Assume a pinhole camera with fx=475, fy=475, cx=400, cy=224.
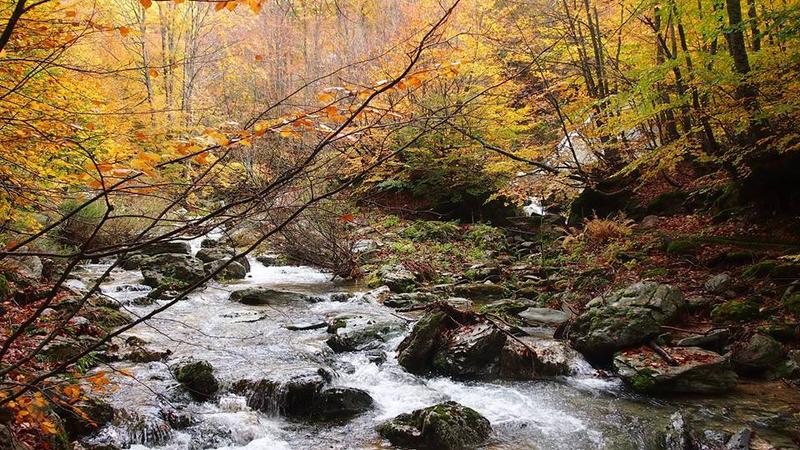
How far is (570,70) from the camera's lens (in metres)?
13.1

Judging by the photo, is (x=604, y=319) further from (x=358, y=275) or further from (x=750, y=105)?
(x=358, y=275)

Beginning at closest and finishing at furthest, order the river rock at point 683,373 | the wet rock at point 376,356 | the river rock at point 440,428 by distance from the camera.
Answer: the river rock at point 440,428 < the river rock at point 683,373 < the wet rock at point 376,356

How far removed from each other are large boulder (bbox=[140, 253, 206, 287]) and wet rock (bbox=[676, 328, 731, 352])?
390 inches

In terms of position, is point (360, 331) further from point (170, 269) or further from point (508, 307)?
point (170, 269)

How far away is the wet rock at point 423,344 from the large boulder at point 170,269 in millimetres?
6581

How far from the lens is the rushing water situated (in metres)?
4.77

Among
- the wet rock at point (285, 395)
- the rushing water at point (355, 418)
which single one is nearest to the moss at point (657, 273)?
the rushing water at point (355, 418)

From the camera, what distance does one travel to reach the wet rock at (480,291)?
33.0 feet

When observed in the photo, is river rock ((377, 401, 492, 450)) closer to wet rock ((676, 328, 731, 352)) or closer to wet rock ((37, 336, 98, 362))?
wet rock ((676, 328, 731, 352))

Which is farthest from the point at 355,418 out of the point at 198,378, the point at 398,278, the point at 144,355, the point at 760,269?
the point at 760,269

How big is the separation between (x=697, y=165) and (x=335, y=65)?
12833 mm

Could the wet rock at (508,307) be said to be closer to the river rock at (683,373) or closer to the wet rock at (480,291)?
the wet rock at (480,291)

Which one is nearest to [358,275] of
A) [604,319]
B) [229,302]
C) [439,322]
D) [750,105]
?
[229,302]

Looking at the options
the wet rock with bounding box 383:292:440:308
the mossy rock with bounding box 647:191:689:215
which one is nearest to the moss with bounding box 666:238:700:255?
the mossy rock with bounding box 647:191:689:215
